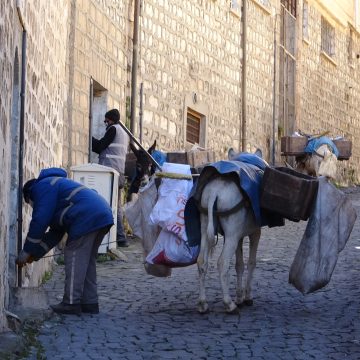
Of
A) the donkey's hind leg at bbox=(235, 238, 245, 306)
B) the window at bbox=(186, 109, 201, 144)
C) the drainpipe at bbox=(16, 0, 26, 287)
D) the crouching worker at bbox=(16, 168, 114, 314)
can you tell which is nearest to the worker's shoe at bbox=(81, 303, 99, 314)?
the crouching worker at bbox=(16, 168, 114, 314)

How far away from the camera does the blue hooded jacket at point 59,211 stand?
8.14 m

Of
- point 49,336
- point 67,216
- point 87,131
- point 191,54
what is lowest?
point 49,336

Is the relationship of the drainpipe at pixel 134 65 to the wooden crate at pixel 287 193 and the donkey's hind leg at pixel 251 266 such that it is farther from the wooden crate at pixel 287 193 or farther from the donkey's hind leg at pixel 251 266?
the wooden crate at pixel 287 193

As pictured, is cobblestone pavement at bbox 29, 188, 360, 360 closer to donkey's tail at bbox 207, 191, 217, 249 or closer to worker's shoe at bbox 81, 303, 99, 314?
worker's shoe at bbox 81, 303, 99, 314

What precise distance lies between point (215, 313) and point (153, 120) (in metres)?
7.89

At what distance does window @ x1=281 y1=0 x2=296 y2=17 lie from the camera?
81.0 feet

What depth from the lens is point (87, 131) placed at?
13391mm

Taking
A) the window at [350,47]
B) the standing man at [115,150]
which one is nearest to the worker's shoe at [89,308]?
the standing man at [115,150]

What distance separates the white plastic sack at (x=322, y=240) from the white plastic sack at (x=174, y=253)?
90 centimetres

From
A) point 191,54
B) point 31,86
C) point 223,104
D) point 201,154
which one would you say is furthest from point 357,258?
point 223,104

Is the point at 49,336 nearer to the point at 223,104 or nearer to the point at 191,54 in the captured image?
the point at 191,54

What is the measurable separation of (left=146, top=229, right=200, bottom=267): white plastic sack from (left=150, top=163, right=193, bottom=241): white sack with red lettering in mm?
67

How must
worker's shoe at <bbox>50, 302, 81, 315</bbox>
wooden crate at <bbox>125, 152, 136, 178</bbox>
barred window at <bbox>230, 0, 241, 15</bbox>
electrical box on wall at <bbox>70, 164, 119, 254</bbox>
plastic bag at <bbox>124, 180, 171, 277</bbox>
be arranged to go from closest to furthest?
worker's shoe at <bbox>50, 302, 81, 315</bbox>, plastic bag at <bbox>124, 180, 171, 277</bbox>, electrical box on wall at <bbox>70, 164, 119, 254</bbox>, wooden crate at <bbox>125, 152, 136, 178</bbox>, barred window at <bbox>230, 0, 241, 15</bbox>

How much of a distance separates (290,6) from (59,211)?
58.0 feet
